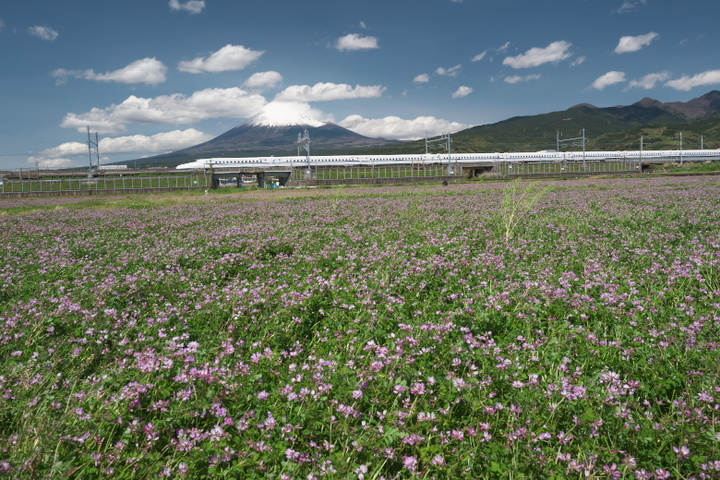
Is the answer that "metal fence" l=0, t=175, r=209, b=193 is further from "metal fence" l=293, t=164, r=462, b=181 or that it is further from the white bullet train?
the white bullet train

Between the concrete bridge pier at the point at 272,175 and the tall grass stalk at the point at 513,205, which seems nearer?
the tall grass stalk at the point at 513,205

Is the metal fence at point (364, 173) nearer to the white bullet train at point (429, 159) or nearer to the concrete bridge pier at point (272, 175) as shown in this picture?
the concrete bridge pier at point (272, 175)

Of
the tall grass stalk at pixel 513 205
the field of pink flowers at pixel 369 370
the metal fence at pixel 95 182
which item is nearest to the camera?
the field of pink flowers at pixel 369 370

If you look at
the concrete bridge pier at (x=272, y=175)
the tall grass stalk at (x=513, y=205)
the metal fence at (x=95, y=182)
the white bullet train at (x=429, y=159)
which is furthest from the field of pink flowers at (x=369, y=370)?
the white bullet train at (x=429, y=159)

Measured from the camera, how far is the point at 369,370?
11.9ft

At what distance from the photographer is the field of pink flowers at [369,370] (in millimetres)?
2629

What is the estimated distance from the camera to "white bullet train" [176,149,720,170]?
97750 mm

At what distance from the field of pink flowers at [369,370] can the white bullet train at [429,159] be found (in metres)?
87.9

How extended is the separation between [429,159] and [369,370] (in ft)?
381

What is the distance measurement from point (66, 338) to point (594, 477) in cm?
543

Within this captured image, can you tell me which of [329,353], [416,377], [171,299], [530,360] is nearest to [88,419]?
[329,353]

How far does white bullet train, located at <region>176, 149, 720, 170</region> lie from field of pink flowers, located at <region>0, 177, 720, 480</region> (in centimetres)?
8792

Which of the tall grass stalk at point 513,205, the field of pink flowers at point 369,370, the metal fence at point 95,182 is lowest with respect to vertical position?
the field of pink flowers at point 369,370

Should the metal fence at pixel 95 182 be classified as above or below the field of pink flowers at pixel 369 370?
above
